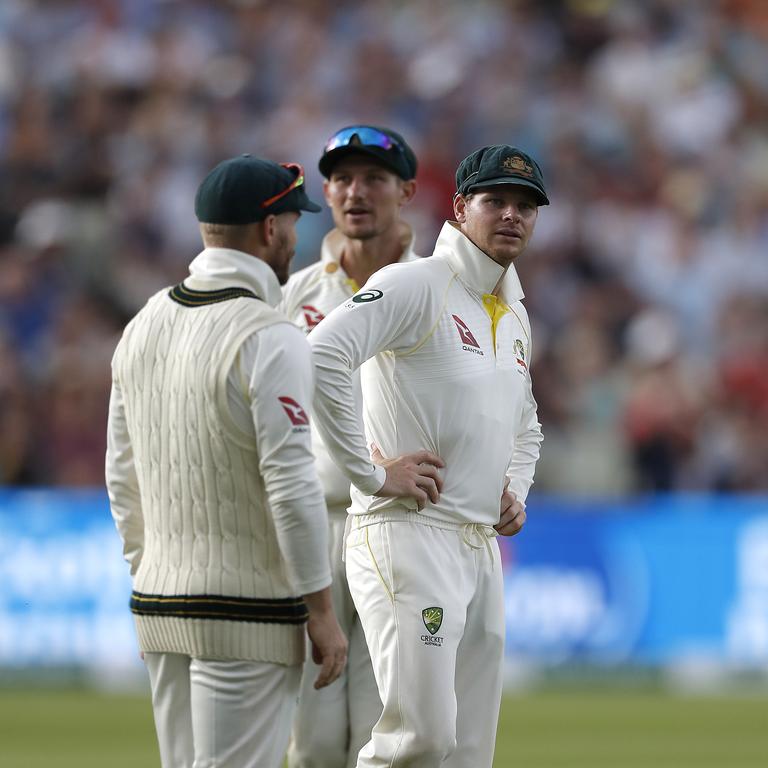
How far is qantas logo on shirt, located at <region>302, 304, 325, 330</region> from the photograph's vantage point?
6039mm

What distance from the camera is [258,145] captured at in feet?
47.6

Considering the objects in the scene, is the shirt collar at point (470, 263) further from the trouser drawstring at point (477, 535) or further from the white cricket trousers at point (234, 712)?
the white cricket trousers at point (234, 712)

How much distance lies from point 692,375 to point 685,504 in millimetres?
1945

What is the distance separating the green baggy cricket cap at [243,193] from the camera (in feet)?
14.3

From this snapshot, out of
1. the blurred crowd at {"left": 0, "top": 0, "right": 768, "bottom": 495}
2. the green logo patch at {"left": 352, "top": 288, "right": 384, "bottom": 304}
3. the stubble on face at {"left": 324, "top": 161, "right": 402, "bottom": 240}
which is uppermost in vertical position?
the blurred crowd at {"left": 0, "top": 0, "right": 768, "bottom": 495}

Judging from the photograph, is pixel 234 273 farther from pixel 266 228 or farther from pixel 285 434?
pixel 285 434

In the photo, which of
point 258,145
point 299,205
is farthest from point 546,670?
point 299,205

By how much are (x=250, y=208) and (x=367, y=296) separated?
678mm

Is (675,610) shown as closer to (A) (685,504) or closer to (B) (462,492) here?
(A) (685,504)

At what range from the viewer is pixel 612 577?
37.7 feet

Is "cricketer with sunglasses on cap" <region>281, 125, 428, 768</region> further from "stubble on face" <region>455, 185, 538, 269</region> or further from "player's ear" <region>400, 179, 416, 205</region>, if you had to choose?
"stubble on face" <region>455, 185, 538, 269</region>

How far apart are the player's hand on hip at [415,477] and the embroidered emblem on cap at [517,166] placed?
920mm

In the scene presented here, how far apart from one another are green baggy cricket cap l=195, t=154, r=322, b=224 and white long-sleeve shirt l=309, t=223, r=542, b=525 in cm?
58

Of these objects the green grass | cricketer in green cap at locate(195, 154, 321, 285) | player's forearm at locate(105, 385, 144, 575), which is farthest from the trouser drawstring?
the green grass
